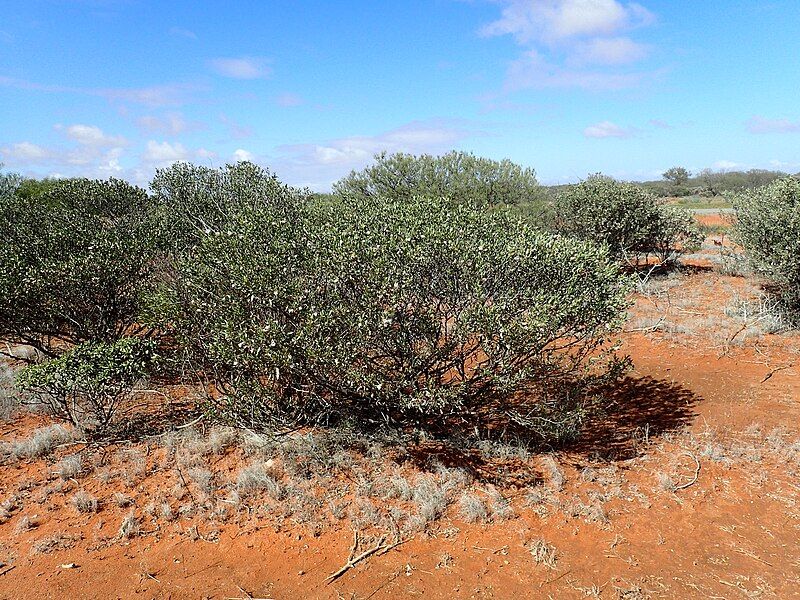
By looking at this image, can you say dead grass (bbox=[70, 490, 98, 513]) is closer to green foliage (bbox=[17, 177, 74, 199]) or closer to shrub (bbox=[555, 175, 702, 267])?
shrub (bbox=[555, 175, 702, 267])

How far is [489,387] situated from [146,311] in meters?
4.39

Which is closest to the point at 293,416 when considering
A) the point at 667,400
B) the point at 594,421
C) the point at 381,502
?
the point at 381,502

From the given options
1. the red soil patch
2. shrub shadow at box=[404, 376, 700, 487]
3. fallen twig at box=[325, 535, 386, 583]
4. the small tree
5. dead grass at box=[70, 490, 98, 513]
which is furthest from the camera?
the small tree

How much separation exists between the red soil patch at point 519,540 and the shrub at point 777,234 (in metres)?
5.24

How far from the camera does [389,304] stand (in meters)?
5.15

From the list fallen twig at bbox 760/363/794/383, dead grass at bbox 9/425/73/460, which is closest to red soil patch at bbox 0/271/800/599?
dead grass at bbox 9/425/73/460

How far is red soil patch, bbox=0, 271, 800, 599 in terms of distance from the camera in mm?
4090

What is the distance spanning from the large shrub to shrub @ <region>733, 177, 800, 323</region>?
686 centimetres

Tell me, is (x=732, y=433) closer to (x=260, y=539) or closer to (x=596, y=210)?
(x=260, y=539)

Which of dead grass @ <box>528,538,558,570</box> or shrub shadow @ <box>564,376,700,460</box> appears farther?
shrub shadow @ <box>564,376,700,460</box>

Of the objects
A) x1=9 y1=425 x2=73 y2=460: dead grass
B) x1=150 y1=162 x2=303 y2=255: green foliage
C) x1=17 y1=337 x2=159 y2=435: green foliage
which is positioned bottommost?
x1=9 y1=425 x2=73 y2=460: dead grass

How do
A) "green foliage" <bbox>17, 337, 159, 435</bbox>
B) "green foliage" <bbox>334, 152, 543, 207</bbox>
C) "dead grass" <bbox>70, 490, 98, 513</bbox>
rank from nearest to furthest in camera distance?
"dead grass" <bbox>70, 490, 98, 513</bbox>
"green foliage" <bbox>17, 337, 159, 435</bbox>
"green foliage" <bbox>334, 152, 543, 207</bbox>

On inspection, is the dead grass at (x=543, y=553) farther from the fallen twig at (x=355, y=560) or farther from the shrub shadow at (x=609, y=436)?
the fallen twig at (x=355, y=560)

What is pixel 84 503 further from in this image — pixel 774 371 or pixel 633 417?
pixel 774 371
